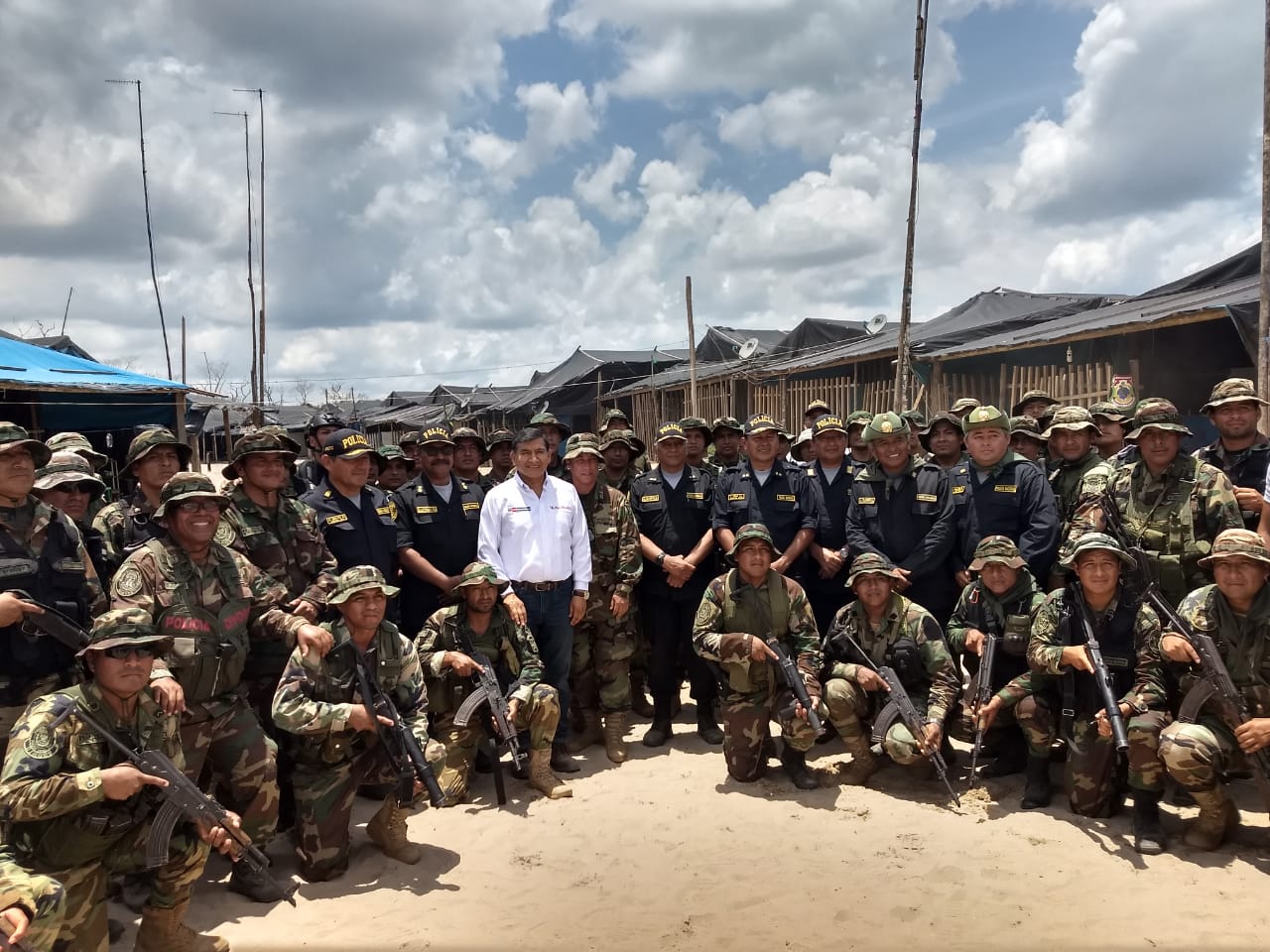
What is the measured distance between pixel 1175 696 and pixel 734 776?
8.40 ft

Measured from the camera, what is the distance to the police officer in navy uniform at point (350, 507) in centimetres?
538

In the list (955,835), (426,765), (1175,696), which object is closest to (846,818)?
(955,835)

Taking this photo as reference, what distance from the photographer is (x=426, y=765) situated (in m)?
4.30

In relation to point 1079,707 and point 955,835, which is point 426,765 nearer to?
point 955,835

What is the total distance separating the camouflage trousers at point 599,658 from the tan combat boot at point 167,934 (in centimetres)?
291

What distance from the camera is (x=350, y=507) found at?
5.49 meters

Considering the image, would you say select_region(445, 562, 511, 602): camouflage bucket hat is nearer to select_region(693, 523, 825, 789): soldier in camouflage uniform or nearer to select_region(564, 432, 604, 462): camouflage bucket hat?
select_region(564, 432, 604, 462): camouflage bucket hat

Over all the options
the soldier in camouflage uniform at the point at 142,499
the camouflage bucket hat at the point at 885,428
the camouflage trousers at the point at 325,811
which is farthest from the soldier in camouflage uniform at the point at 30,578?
the camouflage bucket hat at the point at 885,428

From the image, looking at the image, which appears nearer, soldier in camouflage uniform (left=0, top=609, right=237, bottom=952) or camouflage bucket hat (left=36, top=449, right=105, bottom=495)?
soldier in camouflage uniform (left=0, top=609, right=237, bottom=952)

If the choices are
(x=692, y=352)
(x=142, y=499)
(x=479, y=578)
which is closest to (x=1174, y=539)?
(x=479, y=578)

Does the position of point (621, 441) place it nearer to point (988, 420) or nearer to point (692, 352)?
point (988, 420)

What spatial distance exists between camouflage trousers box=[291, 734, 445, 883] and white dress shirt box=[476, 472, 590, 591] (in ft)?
4.76

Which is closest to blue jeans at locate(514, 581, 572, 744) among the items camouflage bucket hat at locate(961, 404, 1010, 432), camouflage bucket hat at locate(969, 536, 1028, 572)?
camouflage bucket hat at locate(969, 536, 1028, 572)

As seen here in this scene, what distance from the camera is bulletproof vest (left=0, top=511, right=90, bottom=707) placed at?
3.84 m
